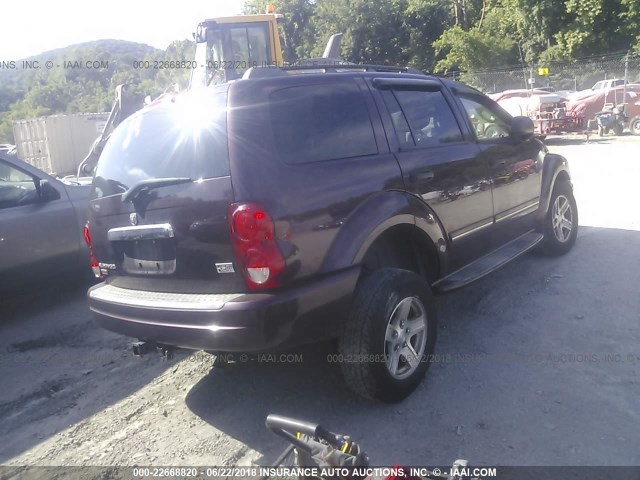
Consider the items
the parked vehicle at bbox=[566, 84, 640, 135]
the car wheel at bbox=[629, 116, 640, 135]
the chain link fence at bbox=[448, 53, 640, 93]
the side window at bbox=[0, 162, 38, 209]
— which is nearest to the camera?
the side window at bbox=[0, 162, 38, 209]

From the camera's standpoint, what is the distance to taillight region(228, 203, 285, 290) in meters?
2.89

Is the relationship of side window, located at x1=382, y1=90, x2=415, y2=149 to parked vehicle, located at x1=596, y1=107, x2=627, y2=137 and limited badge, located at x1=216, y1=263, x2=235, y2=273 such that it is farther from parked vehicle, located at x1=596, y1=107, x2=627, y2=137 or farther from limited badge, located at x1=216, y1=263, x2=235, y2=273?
parked vehicle, located at x1=596, y1=107, x2=627, y2=137

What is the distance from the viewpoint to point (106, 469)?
3045 millimetres

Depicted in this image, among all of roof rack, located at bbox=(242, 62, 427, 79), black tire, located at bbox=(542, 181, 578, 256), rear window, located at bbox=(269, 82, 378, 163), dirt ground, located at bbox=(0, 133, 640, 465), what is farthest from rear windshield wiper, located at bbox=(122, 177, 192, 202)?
black tire, located at bbox=(542, 181, 578, 256)

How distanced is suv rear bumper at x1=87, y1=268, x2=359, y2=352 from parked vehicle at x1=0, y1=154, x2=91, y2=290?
2.51 m

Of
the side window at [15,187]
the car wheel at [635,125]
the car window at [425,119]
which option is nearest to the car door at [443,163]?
the car window at [425,119]

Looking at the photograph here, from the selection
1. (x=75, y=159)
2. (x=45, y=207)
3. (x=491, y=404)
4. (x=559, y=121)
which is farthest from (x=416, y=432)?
(x=75, y=159)

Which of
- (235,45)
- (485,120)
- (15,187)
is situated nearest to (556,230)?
(485,120)

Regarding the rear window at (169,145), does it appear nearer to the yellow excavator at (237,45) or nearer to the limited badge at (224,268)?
the limited badge at (224,268)

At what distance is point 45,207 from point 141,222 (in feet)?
8.81

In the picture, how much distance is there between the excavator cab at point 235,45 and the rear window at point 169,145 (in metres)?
7.91

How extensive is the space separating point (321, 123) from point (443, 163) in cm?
108

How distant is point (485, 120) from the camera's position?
4.88 metres

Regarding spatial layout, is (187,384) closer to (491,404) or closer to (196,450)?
(196,450)
